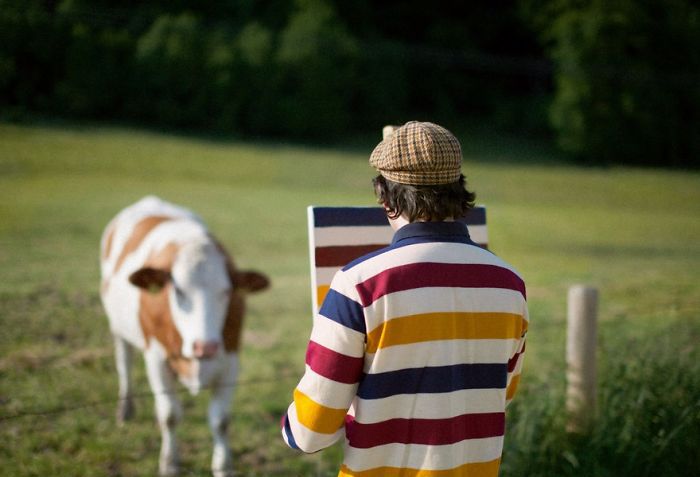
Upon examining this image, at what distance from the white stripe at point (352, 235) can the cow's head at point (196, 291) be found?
165 cm

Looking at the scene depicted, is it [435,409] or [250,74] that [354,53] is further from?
[435,409]

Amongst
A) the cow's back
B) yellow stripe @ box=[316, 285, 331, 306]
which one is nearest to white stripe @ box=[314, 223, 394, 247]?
yellow stripe @ box=[316, 285, 331, 306]

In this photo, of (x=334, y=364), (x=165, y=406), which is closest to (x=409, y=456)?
(x=334, y=364)

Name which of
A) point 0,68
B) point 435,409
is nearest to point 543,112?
point 0,68

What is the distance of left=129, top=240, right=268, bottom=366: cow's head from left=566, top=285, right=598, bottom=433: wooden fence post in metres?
1.86

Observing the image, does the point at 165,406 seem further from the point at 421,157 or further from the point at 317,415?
the point at 421,157

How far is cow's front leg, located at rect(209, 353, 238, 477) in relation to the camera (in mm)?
4008

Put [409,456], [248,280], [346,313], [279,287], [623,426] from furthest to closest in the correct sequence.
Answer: [279,287]
[248,280]
[623,426]
[409,456]
[346,313]

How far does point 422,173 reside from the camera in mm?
1562

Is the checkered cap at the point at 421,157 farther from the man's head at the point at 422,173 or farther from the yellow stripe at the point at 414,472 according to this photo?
the yellow stripe at the point at 414,472

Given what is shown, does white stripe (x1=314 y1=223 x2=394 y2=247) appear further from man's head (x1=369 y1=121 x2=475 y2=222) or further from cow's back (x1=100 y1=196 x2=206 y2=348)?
cow's back (x1=100 y1=196 x2=206 y2=348)

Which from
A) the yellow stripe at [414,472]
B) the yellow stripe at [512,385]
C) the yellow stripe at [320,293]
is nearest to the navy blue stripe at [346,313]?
the yellow stripe at [414,472]

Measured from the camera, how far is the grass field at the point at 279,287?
3.33m

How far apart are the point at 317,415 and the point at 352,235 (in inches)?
40.6
